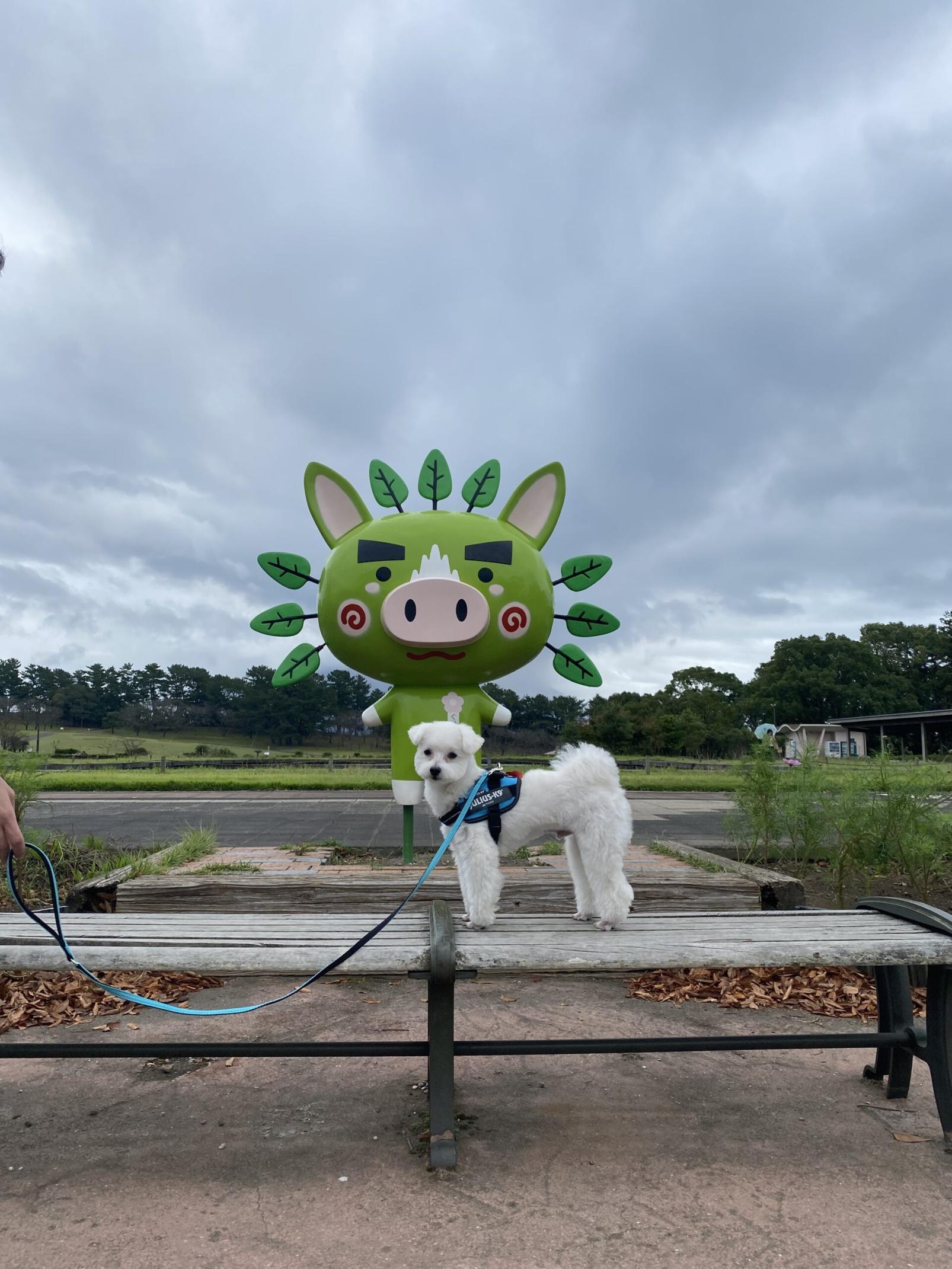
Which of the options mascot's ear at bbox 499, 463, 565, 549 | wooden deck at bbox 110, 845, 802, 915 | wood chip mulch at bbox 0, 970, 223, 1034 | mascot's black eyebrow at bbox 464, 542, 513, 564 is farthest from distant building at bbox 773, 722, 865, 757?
wood chip mulch at bbox 0, 970, 223, 1034

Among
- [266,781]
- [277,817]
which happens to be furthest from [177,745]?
[277,817]

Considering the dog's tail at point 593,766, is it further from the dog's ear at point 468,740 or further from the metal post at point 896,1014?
the metal post at point 896,1014

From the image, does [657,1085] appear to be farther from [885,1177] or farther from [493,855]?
[493,855]

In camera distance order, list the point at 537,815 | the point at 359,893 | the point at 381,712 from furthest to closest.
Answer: the point at 381,712 < the point at 359,893 < the point at 537,815

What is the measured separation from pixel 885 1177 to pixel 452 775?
6.18 feet

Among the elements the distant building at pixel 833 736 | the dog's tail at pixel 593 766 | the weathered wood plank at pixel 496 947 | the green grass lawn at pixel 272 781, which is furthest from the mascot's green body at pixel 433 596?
the distant building at pixel 833 736

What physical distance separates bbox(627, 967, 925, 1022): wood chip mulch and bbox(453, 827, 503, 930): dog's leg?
1740 millimetres

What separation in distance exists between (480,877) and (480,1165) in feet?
3.01

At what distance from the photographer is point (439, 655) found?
5.99m

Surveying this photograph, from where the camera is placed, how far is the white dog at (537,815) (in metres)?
3.03

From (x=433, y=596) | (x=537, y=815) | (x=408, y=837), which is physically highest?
(x=433, y=596)

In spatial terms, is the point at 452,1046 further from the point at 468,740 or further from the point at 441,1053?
the point at 468,740

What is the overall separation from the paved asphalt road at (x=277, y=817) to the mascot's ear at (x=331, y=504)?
3.48 metres

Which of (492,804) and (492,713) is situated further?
(492,713)
